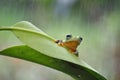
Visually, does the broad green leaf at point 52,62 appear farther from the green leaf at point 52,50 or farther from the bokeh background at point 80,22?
the bokeh background at point 80,22

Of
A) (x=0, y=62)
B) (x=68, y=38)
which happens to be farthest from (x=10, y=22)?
(x=68, y=38)

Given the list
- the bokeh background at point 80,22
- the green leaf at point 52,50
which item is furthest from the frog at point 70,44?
the bokeh background at point 80,22

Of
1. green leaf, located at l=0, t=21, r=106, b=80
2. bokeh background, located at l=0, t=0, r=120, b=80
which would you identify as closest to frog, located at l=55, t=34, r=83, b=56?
green leaf, located at l=0, t=21, r=106, b=80

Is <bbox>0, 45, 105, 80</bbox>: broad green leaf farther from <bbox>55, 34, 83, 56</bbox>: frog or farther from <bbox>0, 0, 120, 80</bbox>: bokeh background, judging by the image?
<bbox>0, 0, 120, 80</bbox>: bokeh background

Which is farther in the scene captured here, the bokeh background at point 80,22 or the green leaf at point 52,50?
the bokeh background at point 80,22

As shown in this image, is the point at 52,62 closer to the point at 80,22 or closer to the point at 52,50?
the point at 52,50

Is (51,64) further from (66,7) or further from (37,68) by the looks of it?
(66,7)

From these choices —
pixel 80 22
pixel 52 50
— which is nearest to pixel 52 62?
pixel 52 50

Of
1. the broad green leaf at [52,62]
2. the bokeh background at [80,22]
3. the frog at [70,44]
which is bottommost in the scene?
the bokeh background at [80,22]
